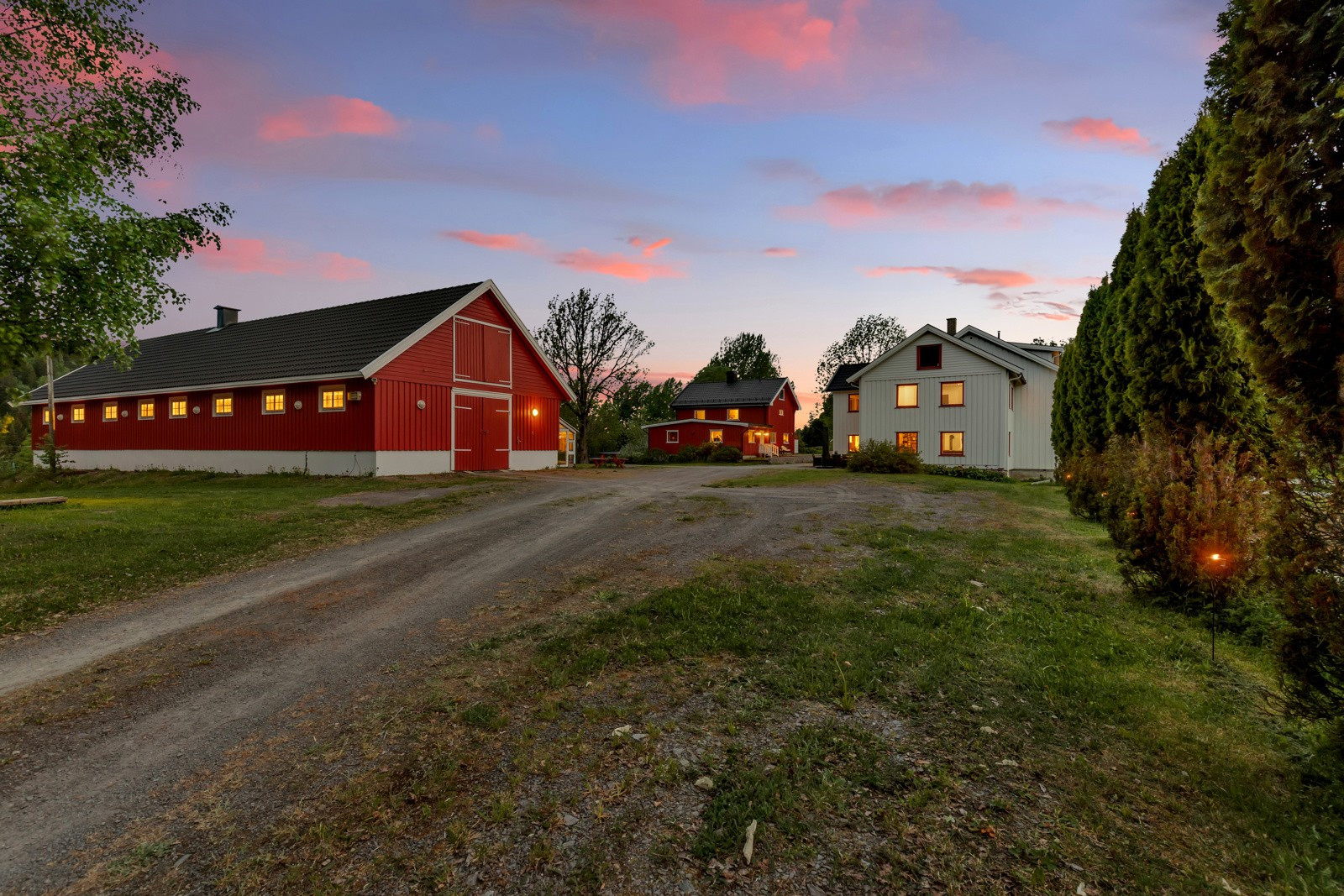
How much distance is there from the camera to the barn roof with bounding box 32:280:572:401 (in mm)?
21219

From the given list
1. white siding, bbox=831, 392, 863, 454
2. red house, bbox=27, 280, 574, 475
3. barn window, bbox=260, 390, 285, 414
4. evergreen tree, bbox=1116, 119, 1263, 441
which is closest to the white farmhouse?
white siding, bbox=831, 392, 863, 454

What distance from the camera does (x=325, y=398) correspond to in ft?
69.0

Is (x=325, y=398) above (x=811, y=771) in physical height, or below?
above

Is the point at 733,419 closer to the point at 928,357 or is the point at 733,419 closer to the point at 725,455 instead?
the point at 725,455

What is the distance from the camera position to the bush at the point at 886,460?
26578 millimetres

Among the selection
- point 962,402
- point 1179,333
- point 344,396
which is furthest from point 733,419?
point 1179,333

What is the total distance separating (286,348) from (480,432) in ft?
29.7

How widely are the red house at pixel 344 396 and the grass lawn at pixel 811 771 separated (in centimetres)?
1806

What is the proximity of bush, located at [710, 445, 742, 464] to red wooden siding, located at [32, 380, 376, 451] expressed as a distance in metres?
27.7

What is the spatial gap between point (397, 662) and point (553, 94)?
45.9ft

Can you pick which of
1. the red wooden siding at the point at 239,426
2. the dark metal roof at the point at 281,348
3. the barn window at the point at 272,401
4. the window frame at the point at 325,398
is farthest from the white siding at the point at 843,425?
the barn window at the point at 272,401

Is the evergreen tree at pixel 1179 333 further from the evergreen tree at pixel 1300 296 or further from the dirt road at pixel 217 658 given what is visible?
the dirt road at pixel 217 658

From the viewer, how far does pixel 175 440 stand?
25203 mm

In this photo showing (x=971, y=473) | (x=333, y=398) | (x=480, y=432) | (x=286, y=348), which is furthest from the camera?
(x=971, y=473)
